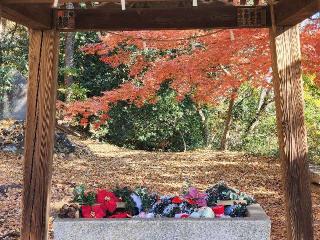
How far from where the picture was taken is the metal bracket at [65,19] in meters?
3.87

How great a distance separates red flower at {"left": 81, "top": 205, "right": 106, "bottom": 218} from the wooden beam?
6.49 feet

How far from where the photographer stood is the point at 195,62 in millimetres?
8273

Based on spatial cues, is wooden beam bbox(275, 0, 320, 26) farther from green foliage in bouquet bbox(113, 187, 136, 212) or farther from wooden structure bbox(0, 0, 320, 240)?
green foliage in bouquet bbox(113, 187, 136, 212)

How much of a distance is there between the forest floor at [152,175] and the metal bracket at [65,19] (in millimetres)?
2412

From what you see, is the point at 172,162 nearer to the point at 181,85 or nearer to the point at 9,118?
the point at 181,85

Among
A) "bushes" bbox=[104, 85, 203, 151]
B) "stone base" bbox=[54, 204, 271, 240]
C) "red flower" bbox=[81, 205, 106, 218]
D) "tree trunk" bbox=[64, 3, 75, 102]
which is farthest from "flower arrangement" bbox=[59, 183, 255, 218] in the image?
"tree trunk" bbox=[64, 3, 75, 102]

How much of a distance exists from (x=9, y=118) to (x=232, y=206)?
308 inches

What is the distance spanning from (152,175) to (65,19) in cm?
502

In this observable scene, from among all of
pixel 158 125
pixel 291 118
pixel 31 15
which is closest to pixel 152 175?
pixel 158 125

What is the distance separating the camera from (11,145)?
919cm

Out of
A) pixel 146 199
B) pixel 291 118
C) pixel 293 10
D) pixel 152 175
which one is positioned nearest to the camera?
pixel 293 10

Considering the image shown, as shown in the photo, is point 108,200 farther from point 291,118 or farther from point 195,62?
point 195,62

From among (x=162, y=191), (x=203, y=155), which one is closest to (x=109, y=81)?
→ (x=203, y=155)

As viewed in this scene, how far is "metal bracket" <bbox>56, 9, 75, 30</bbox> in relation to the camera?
3.87 metres
